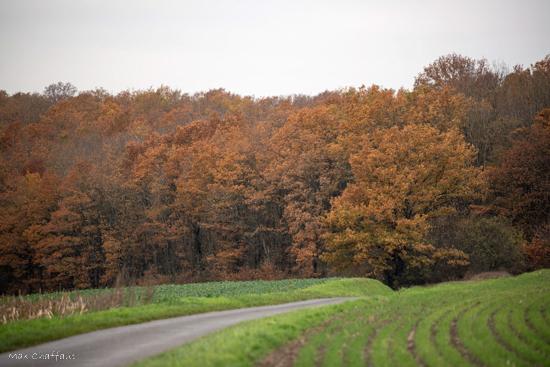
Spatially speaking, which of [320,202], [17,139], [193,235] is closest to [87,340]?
[320,202]

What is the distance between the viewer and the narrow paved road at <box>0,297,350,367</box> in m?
13.6

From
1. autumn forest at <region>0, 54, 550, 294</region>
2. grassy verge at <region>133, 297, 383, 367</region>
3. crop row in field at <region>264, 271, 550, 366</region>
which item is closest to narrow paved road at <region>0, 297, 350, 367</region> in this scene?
grassy verge at <region>133, 297, 383, 367</region>

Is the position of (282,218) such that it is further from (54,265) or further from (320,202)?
(54,265)

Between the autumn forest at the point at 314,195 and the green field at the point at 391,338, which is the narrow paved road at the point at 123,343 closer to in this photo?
the green field at the point at 391,338

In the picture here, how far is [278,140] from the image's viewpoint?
6297 cm

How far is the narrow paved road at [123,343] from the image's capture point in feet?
44.6

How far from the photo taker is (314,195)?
58.5 meters

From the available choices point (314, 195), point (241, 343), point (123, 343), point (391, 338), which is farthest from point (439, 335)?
point (314, 195)

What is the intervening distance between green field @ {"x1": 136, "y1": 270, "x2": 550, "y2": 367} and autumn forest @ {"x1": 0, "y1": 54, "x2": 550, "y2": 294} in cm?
2388

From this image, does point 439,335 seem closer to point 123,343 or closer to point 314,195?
point 123,343

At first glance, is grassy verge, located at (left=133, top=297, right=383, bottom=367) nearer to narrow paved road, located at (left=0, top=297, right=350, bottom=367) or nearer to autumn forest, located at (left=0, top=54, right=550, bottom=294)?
narrow paved road, located at (left=0, top=297, right=350, bottom=367)

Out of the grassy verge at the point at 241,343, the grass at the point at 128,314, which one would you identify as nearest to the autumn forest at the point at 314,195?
the grass at the point at 128,314

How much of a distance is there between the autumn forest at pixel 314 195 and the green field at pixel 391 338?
940 inches

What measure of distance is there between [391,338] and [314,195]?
42.9 m
